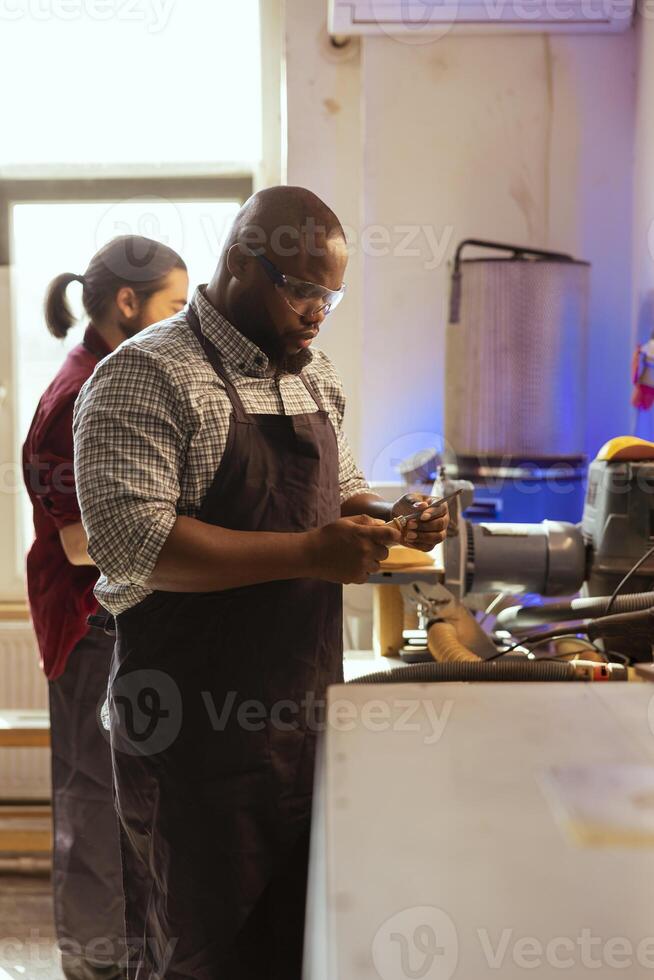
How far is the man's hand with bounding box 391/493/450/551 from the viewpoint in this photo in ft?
4.90

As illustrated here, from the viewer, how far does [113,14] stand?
3.23 meters

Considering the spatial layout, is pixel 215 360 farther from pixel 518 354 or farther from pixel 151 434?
pixel 518 354

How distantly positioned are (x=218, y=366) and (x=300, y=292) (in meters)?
0.16

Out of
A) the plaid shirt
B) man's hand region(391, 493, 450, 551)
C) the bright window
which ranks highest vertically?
the bright window

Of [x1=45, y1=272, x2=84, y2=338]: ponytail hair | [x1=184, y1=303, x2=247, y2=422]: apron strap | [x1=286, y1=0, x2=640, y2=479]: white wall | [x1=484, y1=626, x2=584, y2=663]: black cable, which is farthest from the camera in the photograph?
[x1=286, y1=0, x2=640, y2=479]: white wall

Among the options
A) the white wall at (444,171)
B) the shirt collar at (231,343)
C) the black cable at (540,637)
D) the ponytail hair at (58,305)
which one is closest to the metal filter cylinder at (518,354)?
the white wall at (444,171)

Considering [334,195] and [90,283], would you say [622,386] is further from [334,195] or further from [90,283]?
[90,283]

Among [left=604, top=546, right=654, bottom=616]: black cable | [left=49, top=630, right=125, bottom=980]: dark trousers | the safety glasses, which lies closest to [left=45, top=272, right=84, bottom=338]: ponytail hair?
[left=49, top=630, right=125, bottom=980]: dark trousers

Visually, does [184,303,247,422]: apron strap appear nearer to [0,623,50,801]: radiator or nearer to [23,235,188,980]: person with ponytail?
[23,235,188,980]: person with ponytail

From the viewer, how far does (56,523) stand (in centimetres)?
207

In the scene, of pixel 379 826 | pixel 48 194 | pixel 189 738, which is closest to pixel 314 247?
pixel 189 738

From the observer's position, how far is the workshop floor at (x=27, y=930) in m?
2.49

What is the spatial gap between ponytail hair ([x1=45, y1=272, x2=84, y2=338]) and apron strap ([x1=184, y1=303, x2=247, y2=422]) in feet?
3.37

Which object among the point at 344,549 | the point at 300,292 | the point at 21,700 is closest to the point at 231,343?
the point at 300,292
